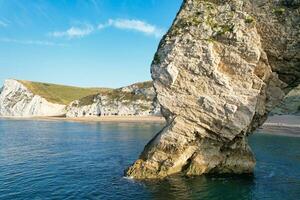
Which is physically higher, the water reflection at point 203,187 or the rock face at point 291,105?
the rock face at point 291,105

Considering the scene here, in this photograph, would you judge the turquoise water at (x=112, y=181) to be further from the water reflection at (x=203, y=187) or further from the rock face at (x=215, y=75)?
the rock face at (x=215, y=75)

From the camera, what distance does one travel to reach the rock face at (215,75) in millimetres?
38469

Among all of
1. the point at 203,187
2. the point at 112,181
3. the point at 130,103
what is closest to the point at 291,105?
the point at 130,103

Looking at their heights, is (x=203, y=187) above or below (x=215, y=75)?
below

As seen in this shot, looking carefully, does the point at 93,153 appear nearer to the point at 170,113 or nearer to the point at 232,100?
the point at 170,113

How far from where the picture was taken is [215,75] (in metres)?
38.6

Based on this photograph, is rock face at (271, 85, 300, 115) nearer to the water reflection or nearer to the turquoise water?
the turquoise water

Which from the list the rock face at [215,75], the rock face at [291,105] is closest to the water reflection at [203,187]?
the rock face at [215,75]

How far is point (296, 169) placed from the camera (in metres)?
47.6

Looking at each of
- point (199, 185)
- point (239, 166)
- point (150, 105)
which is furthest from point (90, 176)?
point (150, 105)

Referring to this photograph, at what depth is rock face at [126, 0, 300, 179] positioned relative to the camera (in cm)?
3847

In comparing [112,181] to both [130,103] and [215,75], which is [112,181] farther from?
[130,103]

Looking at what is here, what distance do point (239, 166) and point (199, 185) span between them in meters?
8.26

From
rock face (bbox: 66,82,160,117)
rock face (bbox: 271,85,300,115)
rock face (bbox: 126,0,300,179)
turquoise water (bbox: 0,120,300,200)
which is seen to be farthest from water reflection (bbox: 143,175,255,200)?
rock face (bbox: 66,82,160,117)
